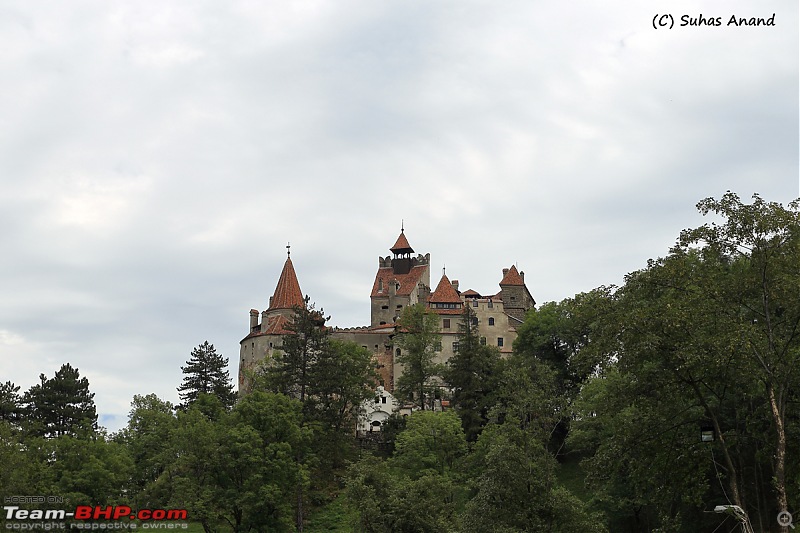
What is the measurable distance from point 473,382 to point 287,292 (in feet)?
106

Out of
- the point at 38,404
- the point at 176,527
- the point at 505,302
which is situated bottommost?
the point at 176,527

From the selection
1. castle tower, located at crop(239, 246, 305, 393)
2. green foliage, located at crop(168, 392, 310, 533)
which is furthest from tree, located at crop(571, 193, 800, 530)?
castle tower, located at crop(239, 246, 305, 393)

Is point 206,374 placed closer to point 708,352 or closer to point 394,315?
point 394,315

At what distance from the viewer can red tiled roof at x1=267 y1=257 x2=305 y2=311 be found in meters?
98.1

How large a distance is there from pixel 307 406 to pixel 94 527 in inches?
831

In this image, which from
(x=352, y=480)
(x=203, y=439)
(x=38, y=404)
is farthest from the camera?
(x=38, y=404)

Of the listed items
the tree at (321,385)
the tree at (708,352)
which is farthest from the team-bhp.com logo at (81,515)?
the tree at (708,352)

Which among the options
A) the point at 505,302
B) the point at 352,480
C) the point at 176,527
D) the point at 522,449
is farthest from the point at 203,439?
the point at 505,302

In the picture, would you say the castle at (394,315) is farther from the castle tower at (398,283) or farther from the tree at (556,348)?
the tree at (556,348)

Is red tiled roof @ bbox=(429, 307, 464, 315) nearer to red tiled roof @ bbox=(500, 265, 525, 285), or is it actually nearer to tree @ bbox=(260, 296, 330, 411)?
red tiled roof @ bbox=(500, 265, 525, 285)

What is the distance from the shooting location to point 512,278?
10812 cm

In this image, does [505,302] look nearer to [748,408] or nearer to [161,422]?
[161,422]

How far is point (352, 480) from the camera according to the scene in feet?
158

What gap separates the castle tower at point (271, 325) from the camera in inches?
3740
